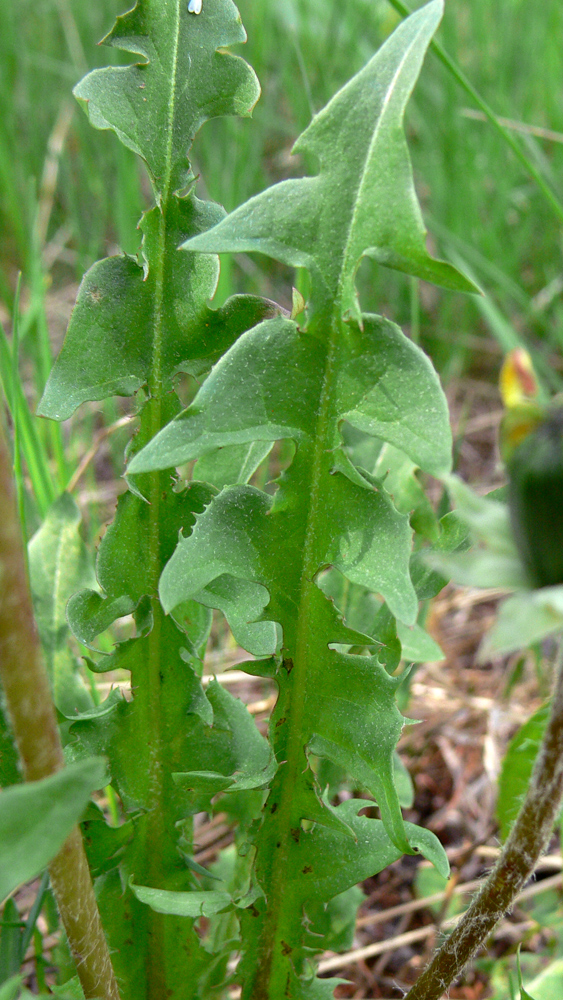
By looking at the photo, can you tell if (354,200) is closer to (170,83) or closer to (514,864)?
(170,83)

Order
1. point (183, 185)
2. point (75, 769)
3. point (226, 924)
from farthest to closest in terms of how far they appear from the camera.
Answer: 1. point (226, 924)
2. point (183, 185)
3. point (75, 769)

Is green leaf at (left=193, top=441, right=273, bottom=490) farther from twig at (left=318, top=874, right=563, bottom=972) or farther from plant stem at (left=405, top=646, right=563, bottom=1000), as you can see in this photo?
twig at (left=318, top=874, right=563, bottom=972)

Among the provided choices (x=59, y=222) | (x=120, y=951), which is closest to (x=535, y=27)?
(x=59, y=222)

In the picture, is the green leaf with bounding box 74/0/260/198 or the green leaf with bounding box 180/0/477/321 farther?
the green leaf with bounding box 74/0/260/198

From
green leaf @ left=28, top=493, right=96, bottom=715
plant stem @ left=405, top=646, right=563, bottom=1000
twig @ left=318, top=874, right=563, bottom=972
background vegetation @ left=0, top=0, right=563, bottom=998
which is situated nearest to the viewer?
plant stem @ left=405, top=646, right=563, bottom=1000

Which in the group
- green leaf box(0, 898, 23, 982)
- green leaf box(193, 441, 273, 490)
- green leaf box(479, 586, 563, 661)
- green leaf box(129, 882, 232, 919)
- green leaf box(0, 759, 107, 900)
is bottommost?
green leaf box(0, 898, 23, 982)

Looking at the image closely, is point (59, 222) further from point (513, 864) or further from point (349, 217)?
point (513, 864)

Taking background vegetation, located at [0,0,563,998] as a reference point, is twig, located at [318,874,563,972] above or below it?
below

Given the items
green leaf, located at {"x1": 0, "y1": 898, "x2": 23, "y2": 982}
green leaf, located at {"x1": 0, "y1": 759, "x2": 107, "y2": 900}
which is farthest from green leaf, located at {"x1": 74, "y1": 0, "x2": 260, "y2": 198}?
green leaf, located at {"x1": 0, "y1": 898, "x2": 23, "y2": 982}
